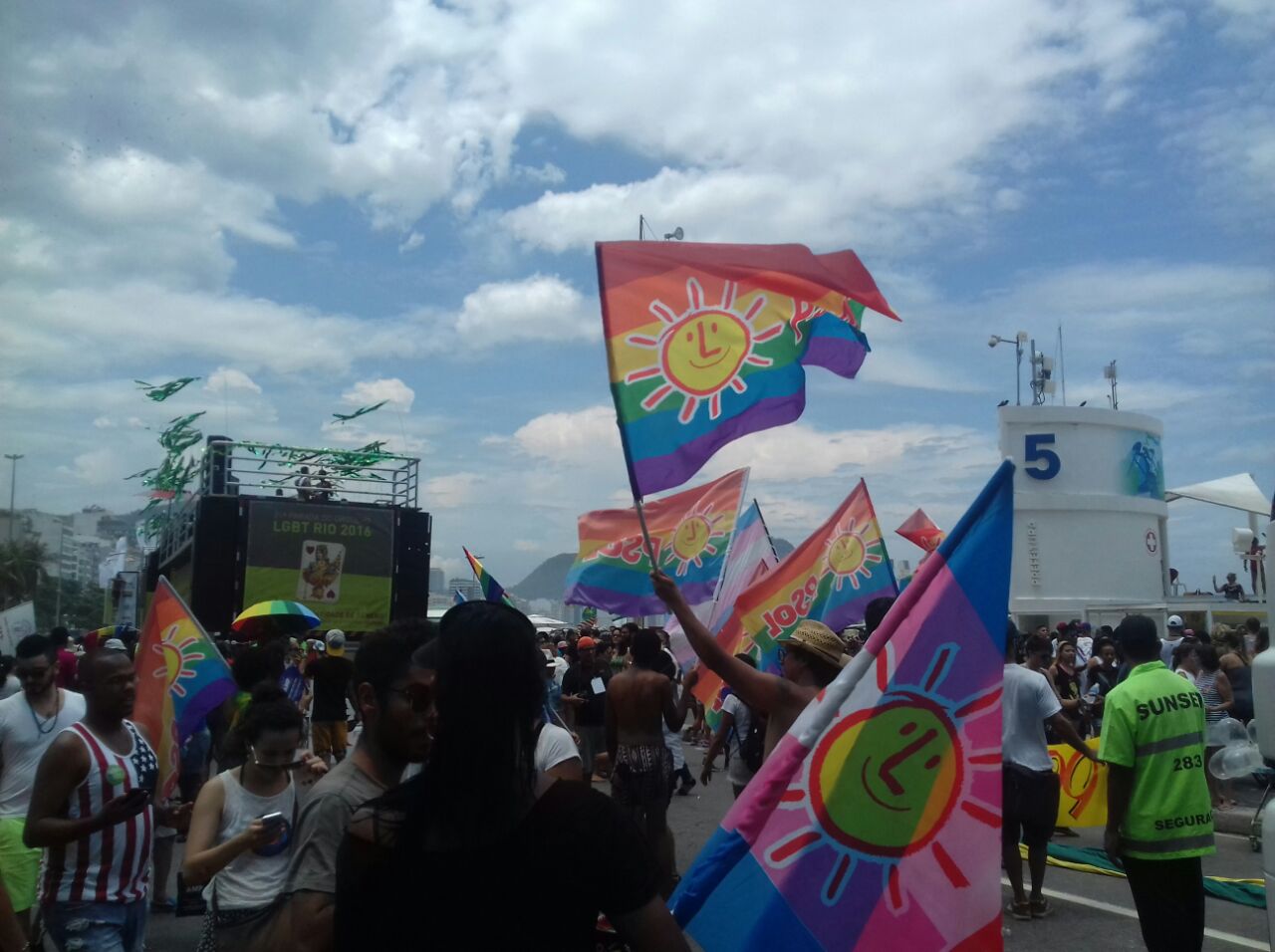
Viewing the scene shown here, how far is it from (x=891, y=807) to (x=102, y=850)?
2.72 metres

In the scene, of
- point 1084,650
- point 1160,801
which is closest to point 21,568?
point 1084,650

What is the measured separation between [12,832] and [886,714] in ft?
12.3

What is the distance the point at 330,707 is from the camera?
972 centimetres

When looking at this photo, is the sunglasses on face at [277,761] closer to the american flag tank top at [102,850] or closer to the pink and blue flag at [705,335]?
the american flag tank top at [102,850]

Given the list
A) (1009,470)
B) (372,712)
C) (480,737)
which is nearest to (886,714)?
(1009,470)

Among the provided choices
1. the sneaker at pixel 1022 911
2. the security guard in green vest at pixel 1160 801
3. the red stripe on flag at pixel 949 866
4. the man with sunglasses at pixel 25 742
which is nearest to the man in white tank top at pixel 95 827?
the man with sunglasses at pixel 25 742

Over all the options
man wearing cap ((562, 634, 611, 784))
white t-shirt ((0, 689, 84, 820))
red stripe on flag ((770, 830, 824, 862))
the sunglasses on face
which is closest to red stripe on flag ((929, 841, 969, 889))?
red stripe on flag ((770, 830, 824, 862))

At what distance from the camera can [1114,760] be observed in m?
4.77

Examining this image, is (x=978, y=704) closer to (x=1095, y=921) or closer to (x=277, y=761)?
(x=277, y=761)

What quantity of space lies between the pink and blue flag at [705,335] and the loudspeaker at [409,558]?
50.3ft

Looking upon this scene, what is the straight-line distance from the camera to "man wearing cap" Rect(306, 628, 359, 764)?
934 centimetres

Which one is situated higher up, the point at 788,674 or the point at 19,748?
the point at 788,674

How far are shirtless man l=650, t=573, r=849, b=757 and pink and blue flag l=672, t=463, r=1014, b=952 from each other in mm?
985

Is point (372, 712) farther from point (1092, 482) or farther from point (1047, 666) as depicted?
point (1092, 482)
